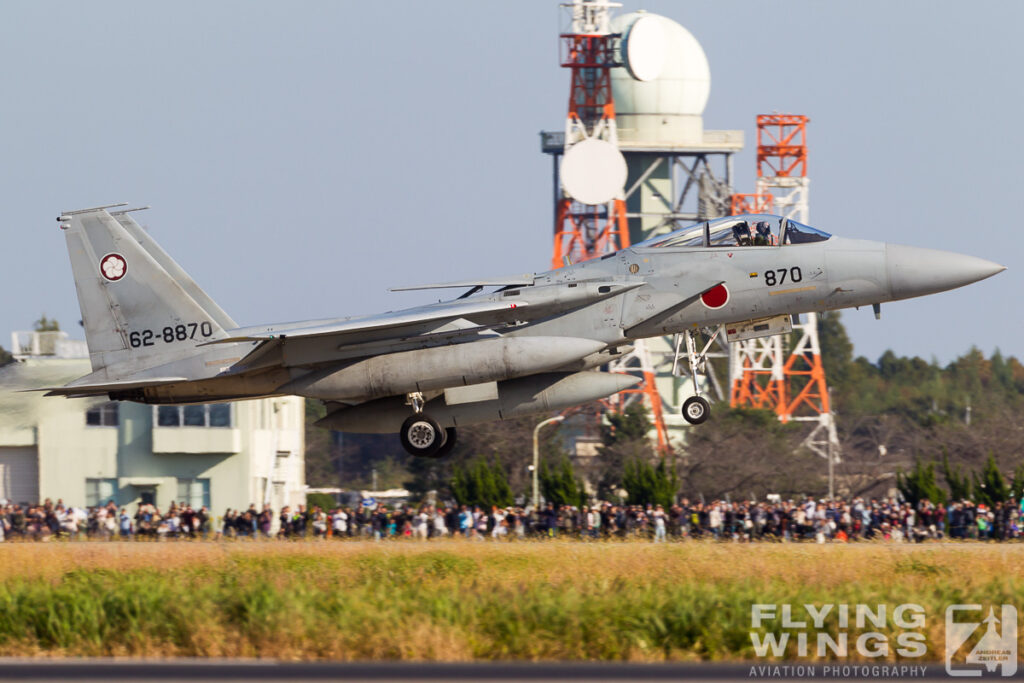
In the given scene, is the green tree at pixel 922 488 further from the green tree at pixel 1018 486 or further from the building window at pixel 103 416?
the building window at pixel 103 416

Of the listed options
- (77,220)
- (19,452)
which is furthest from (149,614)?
(19,452)

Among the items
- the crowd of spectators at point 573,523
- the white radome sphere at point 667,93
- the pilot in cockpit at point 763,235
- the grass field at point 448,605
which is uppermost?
the white radome sphere at point 667,93

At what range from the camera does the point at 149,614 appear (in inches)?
538

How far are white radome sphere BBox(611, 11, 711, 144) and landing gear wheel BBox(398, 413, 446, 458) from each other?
42.7 metres

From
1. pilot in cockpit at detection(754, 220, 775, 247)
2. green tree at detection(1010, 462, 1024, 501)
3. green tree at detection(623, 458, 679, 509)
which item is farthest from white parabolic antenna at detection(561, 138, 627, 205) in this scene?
pilot in cockpit at detection(754, 220, 775, 247)

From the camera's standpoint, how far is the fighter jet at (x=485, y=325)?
62.5 ft

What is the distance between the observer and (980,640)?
1269 cm

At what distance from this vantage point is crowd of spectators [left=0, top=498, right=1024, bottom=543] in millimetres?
26250

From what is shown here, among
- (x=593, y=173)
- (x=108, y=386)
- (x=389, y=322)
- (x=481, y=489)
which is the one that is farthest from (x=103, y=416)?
(x=593, y=173)

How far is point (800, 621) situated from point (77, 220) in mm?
13031

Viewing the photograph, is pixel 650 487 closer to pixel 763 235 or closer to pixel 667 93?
pixel 763 235

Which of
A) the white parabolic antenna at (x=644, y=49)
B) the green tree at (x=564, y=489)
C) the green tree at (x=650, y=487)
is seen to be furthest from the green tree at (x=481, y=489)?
the white parabolic antenna at (x=644, y=49)

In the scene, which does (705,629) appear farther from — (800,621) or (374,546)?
(374,546)

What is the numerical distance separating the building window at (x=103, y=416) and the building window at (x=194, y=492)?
2390 millimetres
